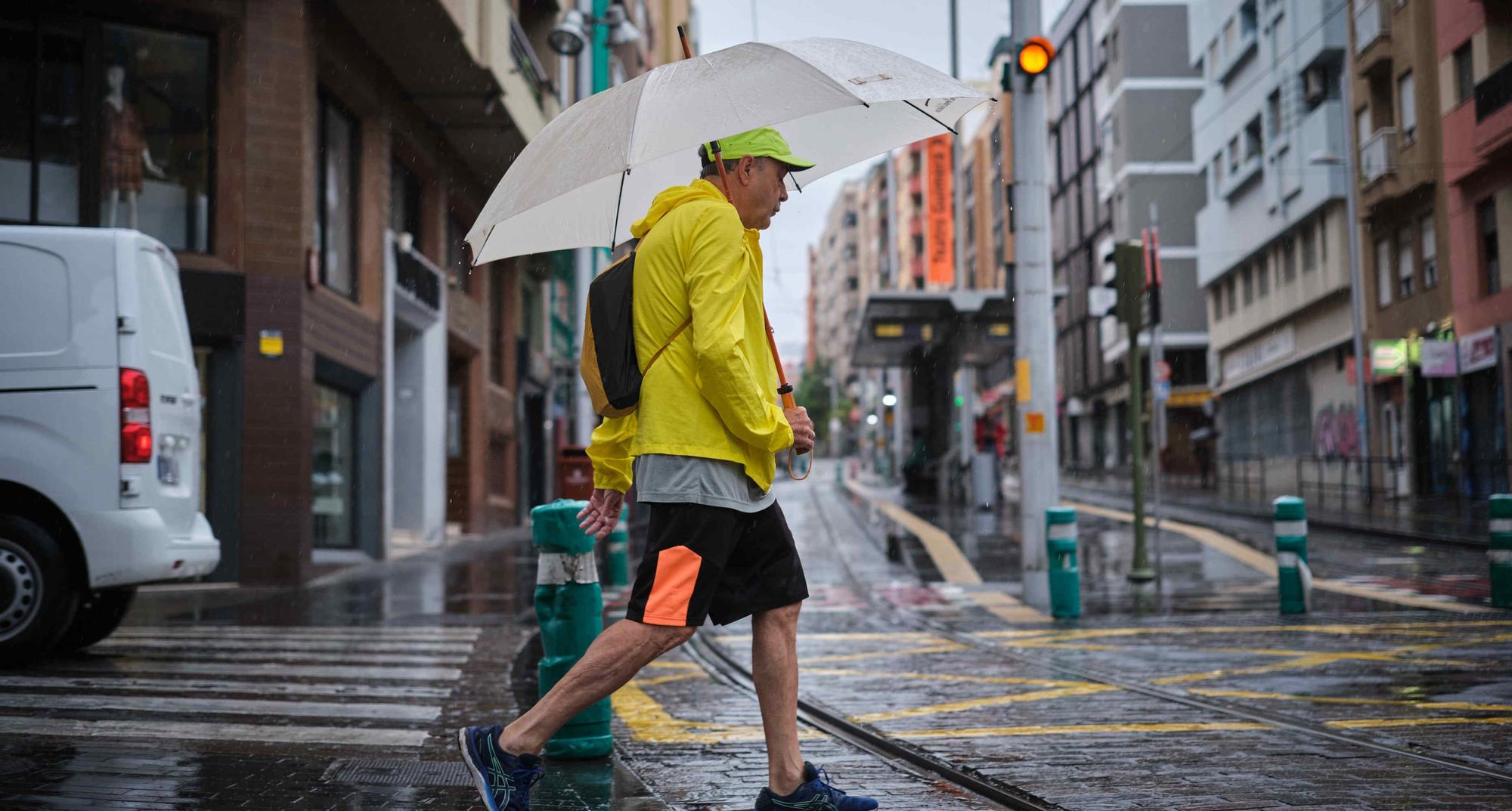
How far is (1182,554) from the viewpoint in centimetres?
1595

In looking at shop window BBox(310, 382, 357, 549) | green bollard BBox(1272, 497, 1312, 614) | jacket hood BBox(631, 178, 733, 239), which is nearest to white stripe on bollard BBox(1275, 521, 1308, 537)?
green bollard BBox(1272, 497, 1312, 614)

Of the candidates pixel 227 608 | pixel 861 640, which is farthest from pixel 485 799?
pixel 227 608

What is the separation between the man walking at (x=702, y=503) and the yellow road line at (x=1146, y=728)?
178cm

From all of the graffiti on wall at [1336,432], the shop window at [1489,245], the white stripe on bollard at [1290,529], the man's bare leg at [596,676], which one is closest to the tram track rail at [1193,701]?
the white stripe on bollard at [1290,529]

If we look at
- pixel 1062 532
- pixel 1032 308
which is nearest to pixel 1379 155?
pixel 1032 308

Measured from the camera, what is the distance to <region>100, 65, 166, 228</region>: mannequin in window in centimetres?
1412

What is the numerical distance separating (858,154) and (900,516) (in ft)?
61.0

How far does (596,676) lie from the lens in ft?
12.2

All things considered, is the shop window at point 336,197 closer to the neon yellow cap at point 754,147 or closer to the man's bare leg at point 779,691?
the neon yellow cap at point 754,147

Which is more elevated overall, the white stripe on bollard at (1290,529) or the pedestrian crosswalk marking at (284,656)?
the white stripe on bollard at (1290,529)

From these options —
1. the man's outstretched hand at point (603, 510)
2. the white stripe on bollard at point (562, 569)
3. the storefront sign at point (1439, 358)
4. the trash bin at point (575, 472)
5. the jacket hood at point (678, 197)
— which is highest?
the storefront sign at point (1439, 358)

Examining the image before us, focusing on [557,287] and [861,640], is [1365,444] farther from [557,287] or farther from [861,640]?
[861,640]

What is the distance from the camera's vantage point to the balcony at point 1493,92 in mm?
26411

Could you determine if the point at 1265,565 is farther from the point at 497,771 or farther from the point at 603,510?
the point at 497,771
